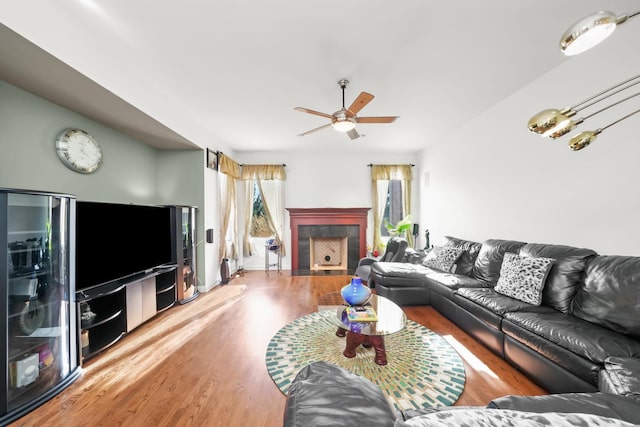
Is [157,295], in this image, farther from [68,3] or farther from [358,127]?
[358,127]

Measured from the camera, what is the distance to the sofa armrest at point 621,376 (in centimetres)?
115

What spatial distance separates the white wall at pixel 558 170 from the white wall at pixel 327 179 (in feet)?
6.10

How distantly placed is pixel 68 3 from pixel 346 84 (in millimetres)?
2220

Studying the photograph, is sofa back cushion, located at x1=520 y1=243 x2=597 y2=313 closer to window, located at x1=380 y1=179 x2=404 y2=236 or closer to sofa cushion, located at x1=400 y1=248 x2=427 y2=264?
sofa cushion, located at x1=400 y1=248 x2=427 y2=264

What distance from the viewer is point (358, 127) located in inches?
156

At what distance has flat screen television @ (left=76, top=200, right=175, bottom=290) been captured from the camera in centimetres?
220

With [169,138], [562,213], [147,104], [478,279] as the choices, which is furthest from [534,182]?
[169,138]

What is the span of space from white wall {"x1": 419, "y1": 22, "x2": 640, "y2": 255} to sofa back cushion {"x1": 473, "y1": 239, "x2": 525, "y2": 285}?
212 mm

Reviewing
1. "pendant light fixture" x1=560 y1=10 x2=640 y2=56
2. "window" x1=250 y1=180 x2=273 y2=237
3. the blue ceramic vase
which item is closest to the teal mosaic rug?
the blue ceramic vase

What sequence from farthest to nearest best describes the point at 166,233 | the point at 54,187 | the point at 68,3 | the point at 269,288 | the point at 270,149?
1. the point at 270,149
2. the point at 269,288
3. the point at 166,233
4. the point at 54,187
5. the point at 68,3

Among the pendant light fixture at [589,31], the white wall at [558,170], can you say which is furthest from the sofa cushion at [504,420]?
the white wall at [558,170]

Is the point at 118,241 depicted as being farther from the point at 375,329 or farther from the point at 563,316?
the point at 563,316

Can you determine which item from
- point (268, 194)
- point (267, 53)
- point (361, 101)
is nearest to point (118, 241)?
point (267, 53)

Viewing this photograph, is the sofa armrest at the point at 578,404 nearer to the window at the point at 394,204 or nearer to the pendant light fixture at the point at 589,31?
the pendant light fixture at the point at 589,31
